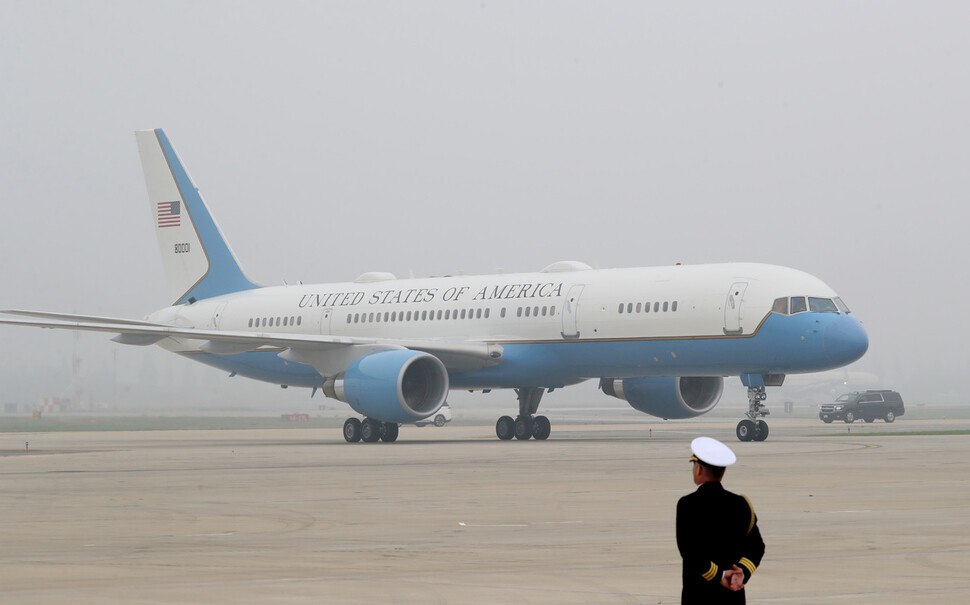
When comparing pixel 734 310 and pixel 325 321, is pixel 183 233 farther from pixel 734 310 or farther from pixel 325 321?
pixel 734 310

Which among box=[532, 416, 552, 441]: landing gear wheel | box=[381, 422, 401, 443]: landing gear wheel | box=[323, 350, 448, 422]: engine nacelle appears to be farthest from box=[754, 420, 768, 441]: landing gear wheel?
box=[381, 422, 401, 443]: landing gear wheel

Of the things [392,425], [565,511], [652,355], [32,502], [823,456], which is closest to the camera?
[565,511]

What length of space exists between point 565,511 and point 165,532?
13.8ft

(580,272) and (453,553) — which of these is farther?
(580,272)

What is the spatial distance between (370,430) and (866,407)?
112 ft

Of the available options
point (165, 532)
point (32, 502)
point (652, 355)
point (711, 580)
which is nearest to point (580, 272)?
point (652, 355)

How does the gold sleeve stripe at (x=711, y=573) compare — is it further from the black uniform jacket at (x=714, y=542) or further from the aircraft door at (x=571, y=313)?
the aircraft door at (x=571, y=313)

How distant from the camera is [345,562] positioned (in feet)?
35.0

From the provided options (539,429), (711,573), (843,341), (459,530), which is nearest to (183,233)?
(539,429)

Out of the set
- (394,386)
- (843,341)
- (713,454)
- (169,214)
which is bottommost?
(713,454)

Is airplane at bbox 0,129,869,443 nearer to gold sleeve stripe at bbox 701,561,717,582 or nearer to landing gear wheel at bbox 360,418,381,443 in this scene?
landing gear wheel at bbox 360,418,381,443

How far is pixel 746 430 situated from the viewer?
1242 inches

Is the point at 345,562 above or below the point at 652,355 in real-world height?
below

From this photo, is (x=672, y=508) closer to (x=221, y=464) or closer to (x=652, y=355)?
(x=221, y=464)
